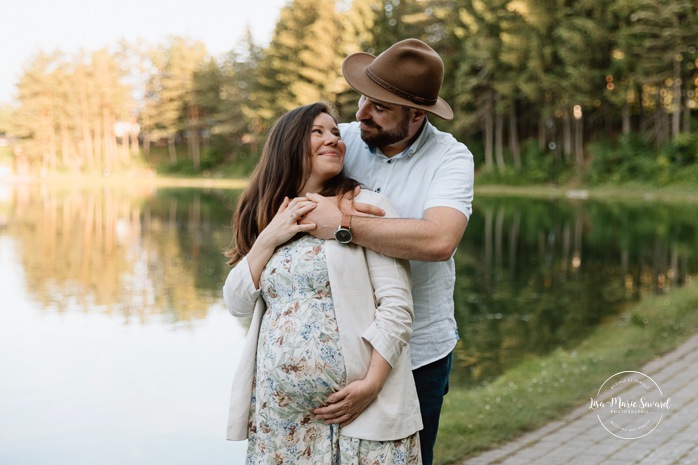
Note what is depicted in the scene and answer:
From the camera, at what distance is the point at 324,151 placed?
2.36 meters

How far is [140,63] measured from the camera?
65062 mm

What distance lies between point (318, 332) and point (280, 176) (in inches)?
19.1

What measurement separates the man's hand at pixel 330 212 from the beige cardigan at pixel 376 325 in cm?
4

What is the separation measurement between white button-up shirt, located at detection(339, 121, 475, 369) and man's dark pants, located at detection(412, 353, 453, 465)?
0.04 meters

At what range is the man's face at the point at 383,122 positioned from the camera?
2.47 metres

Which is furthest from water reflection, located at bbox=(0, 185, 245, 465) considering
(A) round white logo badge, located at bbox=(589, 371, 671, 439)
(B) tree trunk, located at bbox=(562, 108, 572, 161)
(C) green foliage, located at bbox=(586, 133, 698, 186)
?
(B) tree trunk, located at bbox=(562, 108, 572, 161)

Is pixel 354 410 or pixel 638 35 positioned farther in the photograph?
pixel 638 35

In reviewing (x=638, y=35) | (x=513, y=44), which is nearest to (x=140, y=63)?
(x=513, y=44)

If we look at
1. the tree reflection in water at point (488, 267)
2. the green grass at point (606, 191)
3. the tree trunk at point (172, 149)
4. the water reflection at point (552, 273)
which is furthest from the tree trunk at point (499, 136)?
the tree trunk at point (172, 149)

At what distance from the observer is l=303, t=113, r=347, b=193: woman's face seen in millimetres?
2359

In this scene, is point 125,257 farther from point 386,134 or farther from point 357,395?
point 357,395

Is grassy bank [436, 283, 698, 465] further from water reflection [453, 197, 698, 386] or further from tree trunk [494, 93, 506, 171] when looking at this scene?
tree trunk [494, 93, 506, 171]

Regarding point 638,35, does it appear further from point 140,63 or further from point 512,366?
point 140,63

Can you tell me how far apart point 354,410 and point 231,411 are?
1.39ft
